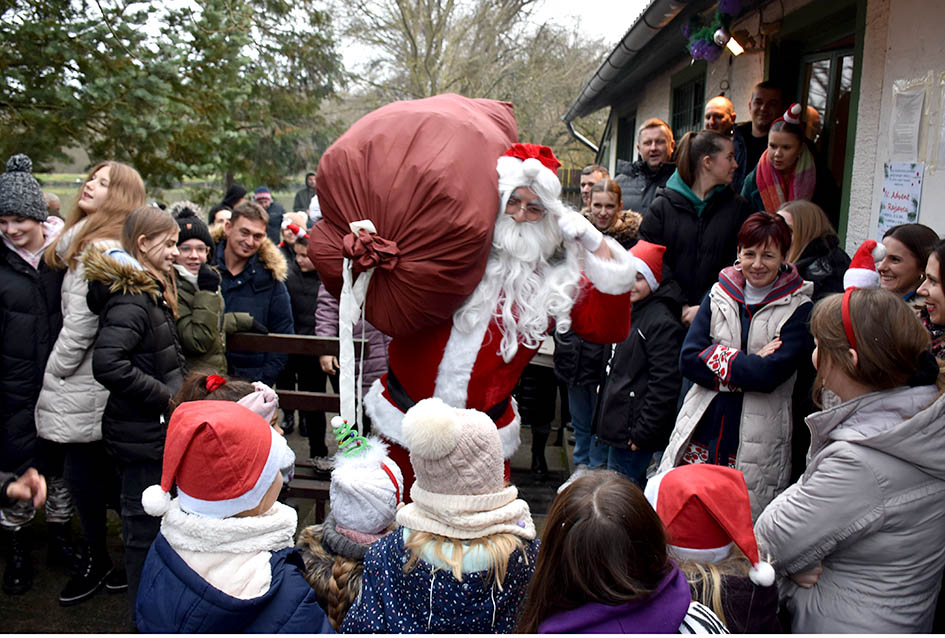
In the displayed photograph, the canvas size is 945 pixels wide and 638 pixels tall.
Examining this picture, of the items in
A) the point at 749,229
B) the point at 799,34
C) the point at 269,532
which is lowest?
the point at 269,532

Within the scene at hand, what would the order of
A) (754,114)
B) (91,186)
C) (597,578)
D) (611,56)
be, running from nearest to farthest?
(597,578)
(91,186)
(754,114)
(611,56)

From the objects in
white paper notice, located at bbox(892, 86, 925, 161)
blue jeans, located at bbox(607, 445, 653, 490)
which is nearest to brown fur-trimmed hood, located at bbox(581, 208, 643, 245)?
blue jeans, located at bbox(607, 445, 653, 490)

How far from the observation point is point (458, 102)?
273 centimetres

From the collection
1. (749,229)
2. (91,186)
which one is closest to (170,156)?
(91,186)

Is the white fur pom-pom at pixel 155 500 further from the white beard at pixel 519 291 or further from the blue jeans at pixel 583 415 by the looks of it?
the blue jeans at pixel 583 415

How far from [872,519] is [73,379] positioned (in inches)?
123

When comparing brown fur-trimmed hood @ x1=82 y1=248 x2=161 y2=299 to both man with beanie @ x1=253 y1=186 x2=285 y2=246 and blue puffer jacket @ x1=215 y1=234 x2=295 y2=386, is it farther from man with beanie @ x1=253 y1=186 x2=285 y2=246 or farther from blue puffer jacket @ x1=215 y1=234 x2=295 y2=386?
man with beanie @ x1=253 y1=186 x2=285 y2=246

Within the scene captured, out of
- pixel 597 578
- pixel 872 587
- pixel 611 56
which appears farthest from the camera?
pixel 611 56

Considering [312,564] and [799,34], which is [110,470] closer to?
[312,564]

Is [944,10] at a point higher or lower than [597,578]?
higher

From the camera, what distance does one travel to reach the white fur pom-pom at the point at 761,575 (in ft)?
5.91

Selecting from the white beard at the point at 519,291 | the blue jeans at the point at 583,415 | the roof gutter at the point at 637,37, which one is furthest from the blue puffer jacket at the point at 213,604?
the roof gutter at the point at 637,37

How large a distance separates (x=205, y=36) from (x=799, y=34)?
15.6 feet

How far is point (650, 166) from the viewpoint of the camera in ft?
16.8
